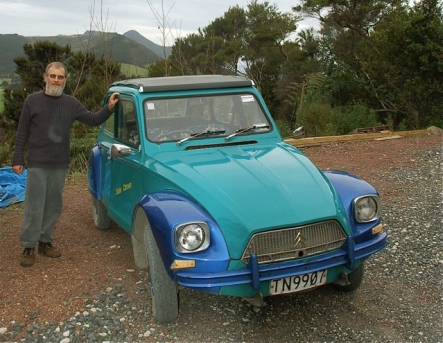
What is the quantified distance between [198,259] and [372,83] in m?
17.8

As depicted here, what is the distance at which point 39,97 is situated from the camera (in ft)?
15.3

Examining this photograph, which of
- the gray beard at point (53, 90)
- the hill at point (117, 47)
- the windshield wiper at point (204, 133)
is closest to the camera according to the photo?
the windshield wiper at point (204, 133)

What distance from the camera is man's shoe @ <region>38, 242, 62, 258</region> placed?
4957 millimetres

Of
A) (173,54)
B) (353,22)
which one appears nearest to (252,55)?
(353,22)

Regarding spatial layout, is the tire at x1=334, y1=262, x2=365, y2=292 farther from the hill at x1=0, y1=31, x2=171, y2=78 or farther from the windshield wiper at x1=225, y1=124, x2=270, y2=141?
the hill at x1=0, y1=31, x2=171, y2=78

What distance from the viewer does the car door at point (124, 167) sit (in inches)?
172

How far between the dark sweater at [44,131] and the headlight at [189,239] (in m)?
2.02

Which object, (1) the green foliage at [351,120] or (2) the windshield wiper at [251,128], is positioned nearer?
(2) the windshield wiper at [251,128]

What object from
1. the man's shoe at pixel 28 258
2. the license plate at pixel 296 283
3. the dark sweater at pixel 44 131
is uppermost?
the dark sweater at pixel 44 131

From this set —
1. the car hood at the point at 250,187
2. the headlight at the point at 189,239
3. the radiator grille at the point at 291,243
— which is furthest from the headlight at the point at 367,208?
the headlight at the point at 189,239

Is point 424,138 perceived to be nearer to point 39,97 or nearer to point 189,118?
point 189,118

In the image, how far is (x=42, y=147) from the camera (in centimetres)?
465

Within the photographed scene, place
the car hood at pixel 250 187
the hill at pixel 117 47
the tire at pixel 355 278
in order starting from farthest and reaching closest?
the hill at pixel 117 47
the tire at pixel 355 278
the car hood at pixel 250 187

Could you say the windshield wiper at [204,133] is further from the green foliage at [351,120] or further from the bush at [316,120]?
the green foliage at [351,120]
